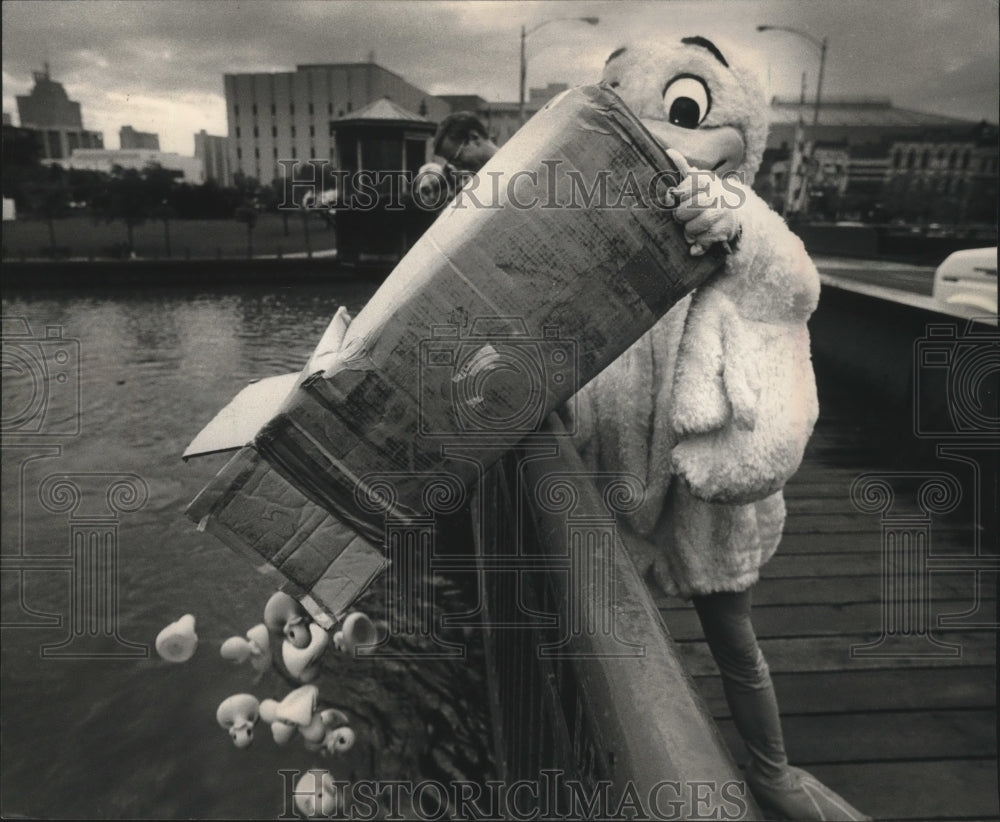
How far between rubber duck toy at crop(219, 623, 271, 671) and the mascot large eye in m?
3.11

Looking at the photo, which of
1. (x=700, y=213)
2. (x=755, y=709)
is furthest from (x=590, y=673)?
(x=755, y=709)

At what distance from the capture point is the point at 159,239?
23.6m

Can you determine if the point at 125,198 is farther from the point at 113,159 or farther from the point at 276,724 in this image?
the point at 276,724

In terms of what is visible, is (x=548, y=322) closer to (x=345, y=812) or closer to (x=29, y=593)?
(x=345, y=812)

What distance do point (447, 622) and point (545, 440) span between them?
3173mm

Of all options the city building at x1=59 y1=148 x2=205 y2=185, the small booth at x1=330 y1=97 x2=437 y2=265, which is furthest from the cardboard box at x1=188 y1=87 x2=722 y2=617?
the city building at x1=59 y1=148 x2=205 y2=185

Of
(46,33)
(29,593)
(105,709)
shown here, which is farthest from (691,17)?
(46,33)

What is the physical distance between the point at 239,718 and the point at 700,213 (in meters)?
3.11

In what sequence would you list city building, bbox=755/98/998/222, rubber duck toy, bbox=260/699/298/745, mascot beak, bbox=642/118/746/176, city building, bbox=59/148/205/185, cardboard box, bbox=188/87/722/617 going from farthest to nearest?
1. city building, bbox=755/98/998/222
2. city building, bbox=59/148/205/185
3. rubber duck toy, bbox=260/699/298/745
4. mascot beak, bbox=642/118/746/176
5. cardboard box, bbox=188/87/722/617

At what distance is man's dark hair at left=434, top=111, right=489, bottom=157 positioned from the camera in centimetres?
319

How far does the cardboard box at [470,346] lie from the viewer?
3.29 feet

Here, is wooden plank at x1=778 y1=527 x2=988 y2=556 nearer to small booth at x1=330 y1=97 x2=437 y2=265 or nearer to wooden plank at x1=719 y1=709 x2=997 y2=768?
wooden plank at x1=719 y1=709 x2=997 y2=768

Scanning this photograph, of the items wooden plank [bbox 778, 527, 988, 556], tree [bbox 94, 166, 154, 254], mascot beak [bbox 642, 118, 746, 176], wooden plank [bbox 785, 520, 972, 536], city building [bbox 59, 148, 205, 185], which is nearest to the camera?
mascot beak [bbox 642, 118, 746, 176]

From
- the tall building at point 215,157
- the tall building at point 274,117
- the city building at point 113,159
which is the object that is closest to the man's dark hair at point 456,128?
the city building at point 113,159
